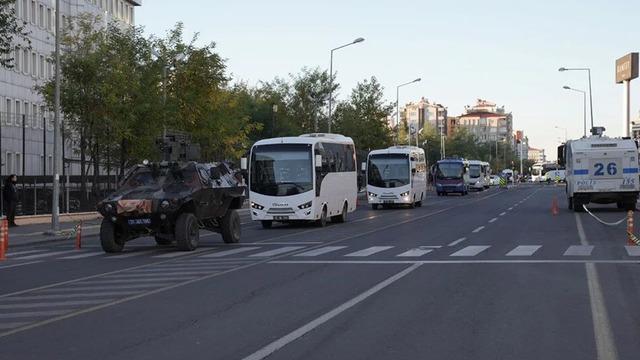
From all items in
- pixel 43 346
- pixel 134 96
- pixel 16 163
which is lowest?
pixel 43 346

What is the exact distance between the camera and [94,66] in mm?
43125

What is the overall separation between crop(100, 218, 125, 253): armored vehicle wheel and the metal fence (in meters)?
14.2

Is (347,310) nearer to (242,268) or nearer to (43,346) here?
(43,346)

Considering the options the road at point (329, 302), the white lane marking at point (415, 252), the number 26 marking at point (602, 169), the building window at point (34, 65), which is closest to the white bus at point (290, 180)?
the road at point (329, 302)

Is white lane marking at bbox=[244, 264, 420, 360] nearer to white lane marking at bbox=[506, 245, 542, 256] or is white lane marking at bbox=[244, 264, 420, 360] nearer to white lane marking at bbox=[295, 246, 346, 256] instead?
white lane marking at bbox=[506, 245, 542, 256]

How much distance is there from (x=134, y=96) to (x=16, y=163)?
5.94m

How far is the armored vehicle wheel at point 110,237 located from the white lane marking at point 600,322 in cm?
1136

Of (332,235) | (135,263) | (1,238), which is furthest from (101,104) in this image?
(135,263)

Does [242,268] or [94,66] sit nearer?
[242,268]

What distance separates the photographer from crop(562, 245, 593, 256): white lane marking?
20.9 metres

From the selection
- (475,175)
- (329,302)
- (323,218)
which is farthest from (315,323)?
(475,175)

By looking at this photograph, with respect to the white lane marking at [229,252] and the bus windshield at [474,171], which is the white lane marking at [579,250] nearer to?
the white lane marking at [229,252]

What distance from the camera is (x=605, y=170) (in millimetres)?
41156

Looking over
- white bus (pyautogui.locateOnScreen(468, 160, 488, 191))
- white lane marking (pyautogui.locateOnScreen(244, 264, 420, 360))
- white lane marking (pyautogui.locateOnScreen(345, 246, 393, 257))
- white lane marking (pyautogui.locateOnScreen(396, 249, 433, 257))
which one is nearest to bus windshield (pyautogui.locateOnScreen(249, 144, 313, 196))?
white lane marking (pyautogui.locateOnScreen(345, 246, 393, 257))
